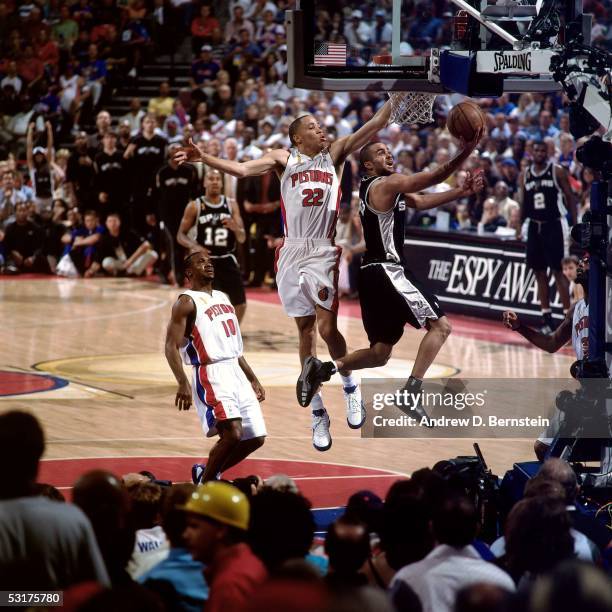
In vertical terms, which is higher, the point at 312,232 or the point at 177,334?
the point at 312,232

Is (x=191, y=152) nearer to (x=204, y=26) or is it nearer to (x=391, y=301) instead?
(x=391, y=301)

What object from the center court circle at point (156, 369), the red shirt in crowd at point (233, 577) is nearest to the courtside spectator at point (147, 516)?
the red shirt in crowd at point (233, 577)

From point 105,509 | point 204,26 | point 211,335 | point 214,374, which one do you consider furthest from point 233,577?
point 204,26

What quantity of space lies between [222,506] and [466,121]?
4011 mm

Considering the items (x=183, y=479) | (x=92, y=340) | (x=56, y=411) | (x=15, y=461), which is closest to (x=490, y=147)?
(x=92, y=340)

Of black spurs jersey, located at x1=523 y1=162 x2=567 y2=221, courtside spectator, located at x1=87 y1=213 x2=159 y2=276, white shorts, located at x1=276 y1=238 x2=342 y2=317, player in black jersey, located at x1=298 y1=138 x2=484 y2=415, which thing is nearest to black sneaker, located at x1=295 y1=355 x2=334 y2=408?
player in black jersey, located at x1=298 y1=138 x2=484 y2=415

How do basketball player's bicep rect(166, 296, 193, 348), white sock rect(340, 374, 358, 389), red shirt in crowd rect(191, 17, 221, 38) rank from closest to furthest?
1. basketball player's bicep rect(166, 296, 193, 348)
2. white sock rect(340, 374, 358, 389)
3. red shirt in crowd rect(191, 17, 221, 38)

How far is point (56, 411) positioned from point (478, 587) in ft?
26.4

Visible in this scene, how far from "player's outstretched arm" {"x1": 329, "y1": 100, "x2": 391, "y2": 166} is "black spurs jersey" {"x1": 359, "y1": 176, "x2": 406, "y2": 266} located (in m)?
0.28

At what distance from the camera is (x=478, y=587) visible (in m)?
3.47

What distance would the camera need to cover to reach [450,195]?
8484 millimetres

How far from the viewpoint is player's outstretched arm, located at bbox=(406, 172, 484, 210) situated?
26.9 feet

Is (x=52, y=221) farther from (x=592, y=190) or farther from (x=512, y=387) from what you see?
(x=592, y=190)

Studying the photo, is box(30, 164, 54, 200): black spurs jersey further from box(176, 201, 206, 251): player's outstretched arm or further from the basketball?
the basketball
